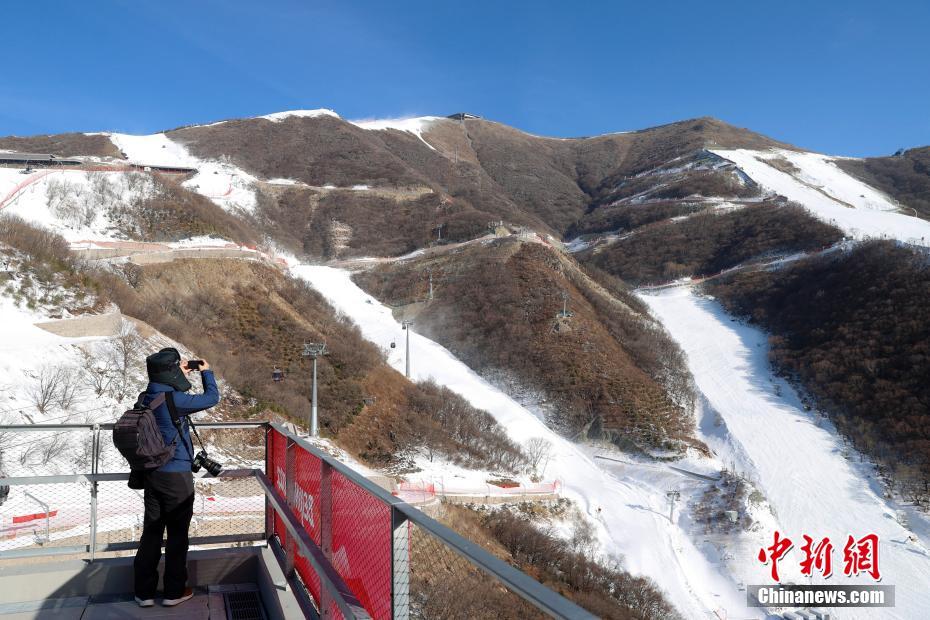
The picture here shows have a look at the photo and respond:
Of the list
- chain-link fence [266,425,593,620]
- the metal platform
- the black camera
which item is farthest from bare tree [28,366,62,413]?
the black camera

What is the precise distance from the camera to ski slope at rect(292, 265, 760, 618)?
794 inches

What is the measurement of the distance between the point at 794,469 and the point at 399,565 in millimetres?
30067

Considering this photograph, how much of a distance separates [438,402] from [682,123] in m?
153

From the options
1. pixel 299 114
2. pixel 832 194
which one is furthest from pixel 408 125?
pixel 832 194

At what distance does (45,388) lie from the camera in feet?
43.4

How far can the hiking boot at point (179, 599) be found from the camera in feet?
14.1

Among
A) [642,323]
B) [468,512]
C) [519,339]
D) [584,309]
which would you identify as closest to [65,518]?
[468,512]

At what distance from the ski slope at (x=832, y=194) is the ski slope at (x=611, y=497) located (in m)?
35.8

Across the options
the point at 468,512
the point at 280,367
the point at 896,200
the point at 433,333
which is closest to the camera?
the point at 468,512

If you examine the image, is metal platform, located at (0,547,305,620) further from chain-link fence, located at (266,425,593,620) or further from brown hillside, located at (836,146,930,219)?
brown hillside, located at (836,146,930,219)

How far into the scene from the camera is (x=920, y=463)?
82.6 ft

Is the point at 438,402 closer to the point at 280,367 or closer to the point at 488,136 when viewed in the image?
the point at 280,367

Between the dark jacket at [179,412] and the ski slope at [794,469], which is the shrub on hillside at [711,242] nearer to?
the ski slope at [794,469]
